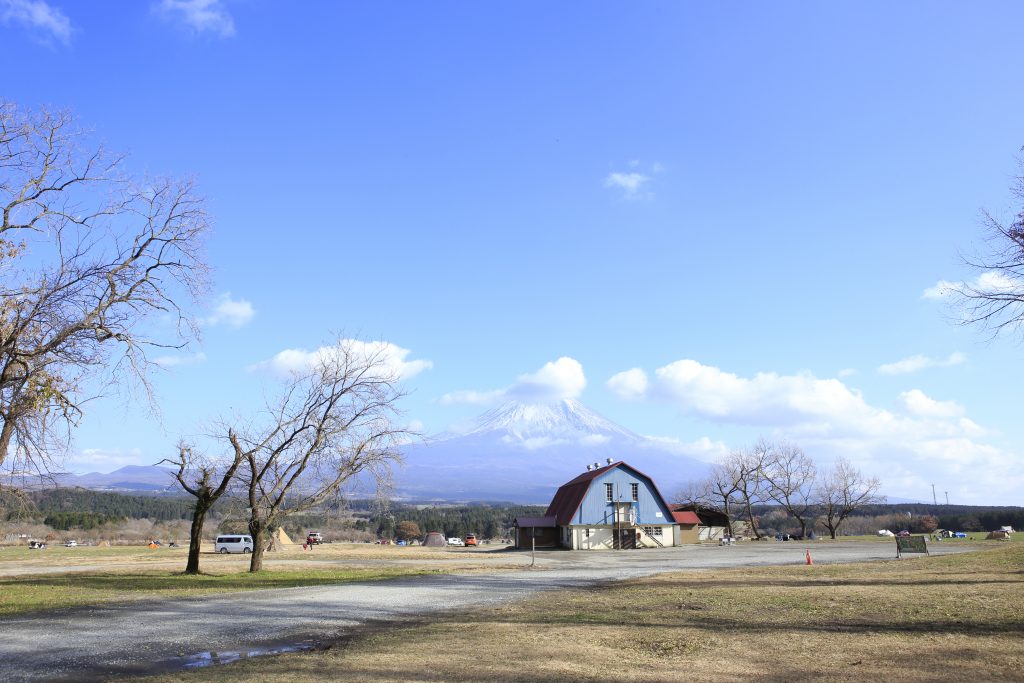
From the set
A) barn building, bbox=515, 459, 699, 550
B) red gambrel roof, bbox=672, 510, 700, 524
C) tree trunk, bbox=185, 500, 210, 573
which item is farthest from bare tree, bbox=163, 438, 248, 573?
red gambrel roof, bbox=672, 510, 700, 524

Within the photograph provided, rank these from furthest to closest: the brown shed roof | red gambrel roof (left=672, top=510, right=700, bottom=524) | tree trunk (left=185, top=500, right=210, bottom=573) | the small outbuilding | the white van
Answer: red gambrel roof (left=672, top=510, right=700, bottom=524) < the brown shed roof < the small outbuilding < the white van < tree trunk (left=185, top=500, right=210, bottom=573)

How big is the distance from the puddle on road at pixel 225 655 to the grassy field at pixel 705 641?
23.0 inches

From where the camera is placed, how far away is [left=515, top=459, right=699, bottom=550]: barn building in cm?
6397

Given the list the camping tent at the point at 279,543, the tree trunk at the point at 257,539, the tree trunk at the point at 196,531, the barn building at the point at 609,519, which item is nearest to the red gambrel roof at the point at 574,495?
the barn building at the point at 609,519

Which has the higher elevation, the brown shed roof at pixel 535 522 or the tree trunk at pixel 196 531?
the tree trunk at pixel 196 531

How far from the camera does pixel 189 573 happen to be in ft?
96.1

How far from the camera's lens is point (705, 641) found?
11.8 meters

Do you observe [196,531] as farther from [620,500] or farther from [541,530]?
[620,500]

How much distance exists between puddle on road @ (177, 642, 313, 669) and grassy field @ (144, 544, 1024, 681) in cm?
59

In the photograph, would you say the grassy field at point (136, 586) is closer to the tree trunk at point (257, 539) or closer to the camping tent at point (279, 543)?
the tree trunk at point (257, 539)

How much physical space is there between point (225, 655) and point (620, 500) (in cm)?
5666

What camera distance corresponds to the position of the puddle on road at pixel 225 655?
36.4 ft

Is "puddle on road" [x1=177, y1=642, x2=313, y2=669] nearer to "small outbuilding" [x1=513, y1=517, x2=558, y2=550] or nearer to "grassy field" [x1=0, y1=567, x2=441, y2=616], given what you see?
"grassy field" [x1=0, y1=567, x2=441, y2=616]

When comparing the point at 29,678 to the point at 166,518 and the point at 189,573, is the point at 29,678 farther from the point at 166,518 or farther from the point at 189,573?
the point at 166,518
